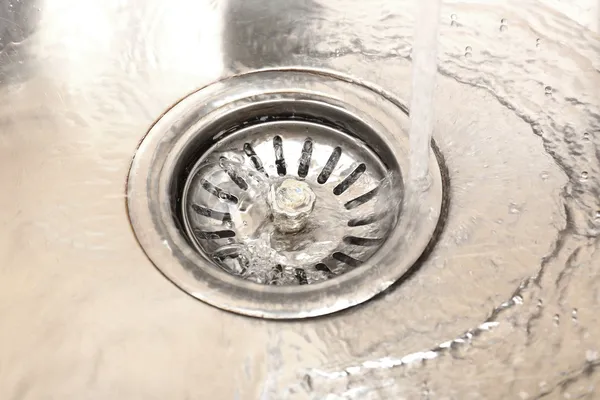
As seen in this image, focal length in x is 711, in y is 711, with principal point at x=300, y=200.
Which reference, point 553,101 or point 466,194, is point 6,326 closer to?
point 466,194

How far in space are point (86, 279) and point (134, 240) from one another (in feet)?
0.18

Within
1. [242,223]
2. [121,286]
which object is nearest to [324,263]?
[242,223]

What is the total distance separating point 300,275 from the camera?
2.39 feet

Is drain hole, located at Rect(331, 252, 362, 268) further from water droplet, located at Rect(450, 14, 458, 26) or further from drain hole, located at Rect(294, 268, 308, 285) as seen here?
water droplet, located at Rect(450, 14, 458, 26)

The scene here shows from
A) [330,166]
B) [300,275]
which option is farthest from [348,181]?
[300,275]

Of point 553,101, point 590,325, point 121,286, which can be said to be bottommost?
point 590,325

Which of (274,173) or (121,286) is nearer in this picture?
(121,286)

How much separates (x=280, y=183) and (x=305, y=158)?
0.16 feet

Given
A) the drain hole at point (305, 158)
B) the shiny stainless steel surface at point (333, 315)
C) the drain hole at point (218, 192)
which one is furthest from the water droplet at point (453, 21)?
the drain hole at point (218, 192)

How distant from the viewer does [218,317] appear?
2.02ft

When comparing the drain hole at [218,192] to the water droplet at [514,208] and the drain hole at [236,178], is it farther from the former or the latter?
the water droplet at [514,208]

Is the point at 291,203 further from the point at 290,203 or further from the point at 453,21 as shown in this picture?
the point at 453,21

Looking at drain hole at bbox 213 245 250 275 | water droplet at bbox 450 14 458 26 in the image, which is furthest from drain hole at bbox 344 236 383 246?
water droplet at bbox 450 14 458 26

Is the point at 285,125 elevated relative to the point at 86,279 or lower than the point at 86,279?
elevated
